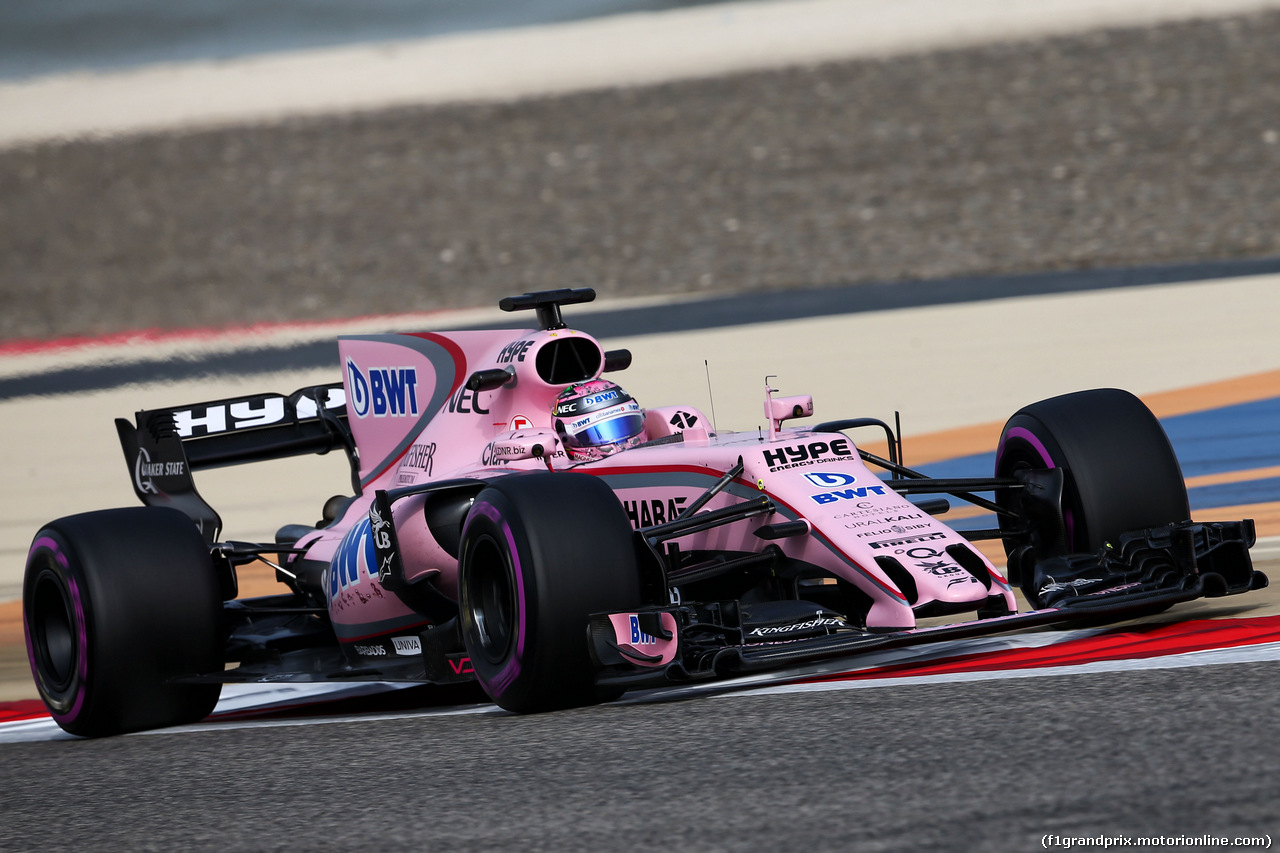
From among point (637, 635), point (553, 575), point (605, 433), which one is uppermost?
point (605, 433)

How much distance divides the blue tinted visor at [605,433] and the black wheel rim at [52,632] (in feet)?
7.83

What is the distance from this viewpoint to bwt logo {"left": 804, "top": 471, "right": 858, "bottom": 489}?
720 centimetres

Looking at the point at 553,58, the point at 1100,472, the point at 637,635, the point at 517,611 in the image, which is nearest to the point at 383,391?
the point at 517,611

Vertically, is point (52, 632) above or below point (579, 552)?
below

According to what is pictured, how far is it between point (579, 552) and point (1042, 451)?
7.62 feet

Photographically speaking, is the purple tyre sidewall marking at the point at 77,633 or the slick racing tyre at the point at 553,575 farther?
the purple tyre sidewall marking at the point at 77,633

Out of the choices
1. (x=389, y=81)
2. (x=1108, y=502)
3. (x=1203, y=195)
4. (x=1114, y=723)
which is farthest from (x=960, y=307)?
(x=389, y=81)

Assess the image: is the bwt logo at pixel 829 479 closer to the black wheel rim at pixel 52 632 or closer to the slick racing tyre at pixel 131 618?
the slick racing tyre at pixel 131 618

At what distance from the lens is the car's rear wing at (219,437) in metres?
9.86

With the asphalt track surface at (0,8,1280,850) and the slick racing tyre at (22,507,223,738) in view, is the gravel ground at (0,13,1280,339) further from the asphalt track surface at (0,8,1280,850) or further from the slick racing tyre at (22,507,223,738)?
the asphalt track surface at (0,8,1280,850)

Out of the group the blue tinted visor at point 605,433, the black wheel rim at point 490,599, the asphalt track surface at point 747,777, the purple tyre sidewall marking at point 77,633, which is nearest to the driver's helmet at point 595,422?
the blue tinted visor at point 605,433

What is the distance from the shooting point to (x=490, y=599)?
7062mm

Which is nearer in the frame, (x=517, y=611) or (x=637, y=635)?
(x=637, y=635)

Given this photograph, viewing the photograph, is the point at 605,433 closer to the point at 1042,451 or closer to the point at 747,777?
the point at 1042,451
